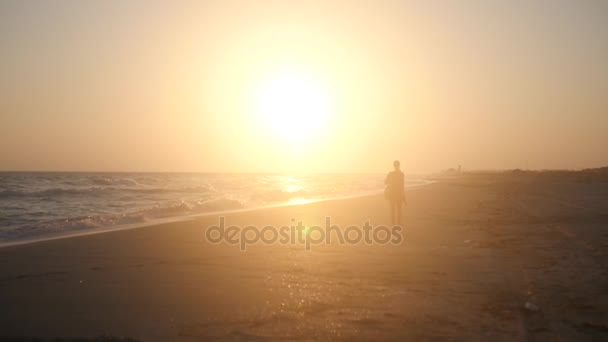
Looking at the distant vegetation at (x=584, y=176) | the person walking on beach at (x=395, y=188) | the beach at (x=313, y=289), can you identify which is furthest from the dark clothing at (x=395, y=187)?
the distant vegetation at (x=584, y=176)

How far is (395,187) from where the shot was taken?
16.1 m

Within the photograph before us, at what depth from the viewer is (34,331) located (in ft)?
17.8

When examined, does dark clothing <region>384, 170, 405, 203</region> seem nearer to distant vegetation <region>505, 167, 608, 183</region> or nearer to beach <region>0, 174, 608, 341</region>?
→ beach <region>0, 174, 608, 341</region>

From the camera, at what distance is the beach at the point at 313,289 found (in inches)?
209

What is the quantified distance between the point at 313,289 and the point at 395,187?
9.50 m

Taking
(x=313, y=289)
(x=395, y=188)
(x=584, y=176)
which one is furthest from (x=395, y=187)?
(x=584, y=176)

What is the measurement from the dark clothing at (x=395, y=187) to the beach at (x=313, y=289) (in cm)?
354

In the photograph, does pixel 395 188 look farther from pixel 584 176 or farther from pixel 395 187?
pixel 584 176

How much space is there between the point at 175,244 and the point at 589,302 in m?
9.35

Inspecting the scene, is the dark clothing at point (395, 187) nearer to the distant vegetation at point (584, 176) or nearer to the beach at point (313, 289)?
the beach at point (313, 289)

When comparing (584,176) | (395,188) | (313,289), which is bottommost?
(313,289)

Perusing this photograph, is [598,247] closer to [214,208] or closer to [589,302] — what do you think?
[589,302]

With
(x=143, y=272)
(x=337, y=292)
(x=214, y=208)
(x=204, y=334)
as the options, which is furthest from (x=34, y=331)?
(x=214, y=208)

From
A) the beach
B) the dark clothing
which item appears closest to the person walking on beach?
the dark clothing
